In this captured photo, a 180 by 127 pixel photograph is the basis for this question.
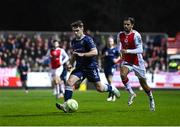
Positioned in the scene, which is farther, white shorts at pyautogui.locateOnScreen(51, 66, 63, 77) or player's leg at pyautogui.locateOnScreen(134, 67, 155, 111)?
white shorts at pyautogui.locateOnScreen(51, 66, 63, 77)

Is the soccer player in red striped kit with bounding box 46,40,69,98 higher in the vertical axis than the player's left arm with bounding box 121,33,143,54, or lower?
lower

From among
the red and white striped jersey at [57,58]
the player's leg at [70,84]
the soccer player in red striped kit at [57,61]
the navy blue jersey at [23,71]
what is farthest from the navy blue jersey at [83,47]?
the navy blue jersey at [23,71]

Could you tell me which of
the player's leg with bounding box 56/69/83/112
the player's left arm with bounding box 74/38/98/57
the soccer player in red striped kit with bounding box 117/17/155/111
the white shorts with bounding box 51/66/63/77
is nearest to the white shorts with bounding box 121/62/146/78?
the soccer player in red striped kit with bounding box 117/17/155/111

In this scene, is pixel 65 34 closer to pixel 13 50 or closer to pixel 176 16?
pixel 13 50

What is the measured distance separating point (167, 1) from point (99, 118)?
1875 inches

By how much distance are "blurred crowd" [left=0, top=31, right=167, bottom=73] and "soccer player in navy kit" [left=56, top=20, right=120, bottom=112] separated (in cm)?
2398

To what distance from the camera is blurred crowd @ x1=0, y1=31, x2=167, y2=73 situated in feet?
146

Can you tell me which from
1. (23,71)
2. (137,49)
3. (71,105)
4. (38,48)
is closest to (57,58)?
Result: (137,49)

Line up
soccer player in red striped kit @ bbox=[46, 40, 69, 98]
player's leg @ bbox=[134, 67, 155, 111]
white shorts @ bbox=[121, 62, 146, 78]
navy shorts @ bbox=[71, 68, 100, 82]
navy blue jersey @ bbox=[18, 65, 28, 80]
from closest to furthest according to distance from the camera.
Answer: navy shorts @ bbox=[71, 68, 100, 82], player's leg @ bbox=[134, 67, 155, 111], white shorts @ bbox=[121, 62, 146, 78], soccer player in red striped kit @ bbox=[46, 40, 69, 98], navy blue jersey @ bbox=[18, 65, 28, 80]

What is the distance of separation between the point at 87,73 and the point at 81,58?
46 cm

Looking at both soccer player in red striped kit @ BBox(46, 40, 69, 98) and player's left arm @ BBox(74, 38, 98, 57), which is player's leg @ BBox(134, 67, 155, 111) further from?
soccer player in red striped kit @ BBox(46, 40, 69, 98)

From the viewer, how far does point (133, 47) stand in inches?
781

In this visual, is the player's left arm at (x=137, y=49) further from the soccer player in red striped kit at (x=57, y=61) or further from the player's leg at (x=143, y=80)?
the soccer player in red striped kit at (x=57, y=61)

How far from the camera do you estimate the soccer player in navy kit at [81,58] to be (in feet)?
59.4
